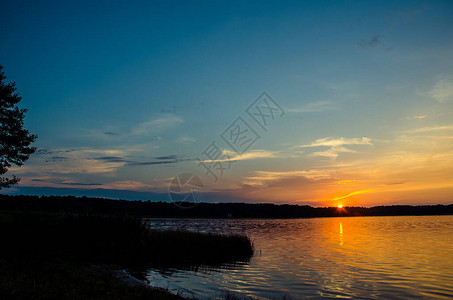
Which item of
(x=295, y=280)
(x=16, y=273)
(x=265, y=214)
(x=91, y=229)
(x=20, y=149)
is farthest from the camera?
(x=265, y=214)

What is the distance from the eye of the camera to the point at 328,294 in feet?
57.5

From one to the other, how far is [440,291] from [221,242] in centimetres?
1889

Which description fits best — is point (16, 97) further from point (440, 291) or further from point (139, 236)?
point (440, 291)

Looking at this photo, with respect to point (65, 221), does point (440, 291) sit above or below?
below

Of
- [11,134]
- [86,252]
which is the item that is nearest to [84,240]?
[86,252]

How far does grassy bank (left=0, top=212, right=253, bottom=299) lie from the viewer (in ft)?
36.1

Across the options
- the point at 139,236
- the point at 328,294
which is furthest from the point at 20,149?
the point at 328,294

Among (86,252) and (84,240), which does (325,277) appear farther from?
(84,240)

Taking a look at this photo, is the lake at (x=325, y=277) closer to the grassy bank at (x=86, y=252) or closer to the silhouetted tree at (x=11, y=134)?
the grassy bank at (x=86, y=252)

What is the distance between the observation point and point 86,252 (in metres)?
21.6

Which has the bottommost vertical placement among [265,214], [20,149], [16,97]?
[265,214]

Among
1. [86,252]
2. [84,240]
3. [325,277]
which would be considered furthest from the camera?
[84,240]

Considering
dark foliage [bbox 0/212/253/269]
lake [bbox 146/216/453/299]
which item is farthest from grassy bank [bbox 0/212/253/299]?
lake [bbox 146/216/453/299]

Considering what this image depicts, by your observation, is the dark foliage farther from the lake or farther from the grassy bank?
the lake
